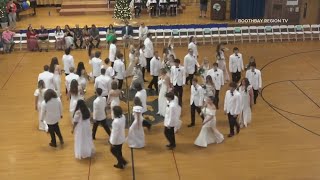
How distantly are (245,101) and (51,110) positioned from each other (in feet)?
17.1

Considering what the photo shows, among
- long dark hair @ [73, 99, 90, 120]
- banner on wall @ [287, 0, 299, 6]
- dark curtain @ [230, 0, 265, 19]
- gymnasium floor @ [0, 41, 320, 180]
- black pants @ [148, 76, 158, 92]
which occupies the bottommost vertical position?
gymnasium floor @ [0, 41, 320, 180]

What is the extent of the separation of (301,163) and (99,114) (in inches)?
204

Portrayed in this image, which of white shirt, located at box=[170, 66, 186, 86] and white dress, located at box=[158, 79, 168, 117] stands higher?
white shirt, located at box=[170, 66, 186, 86]

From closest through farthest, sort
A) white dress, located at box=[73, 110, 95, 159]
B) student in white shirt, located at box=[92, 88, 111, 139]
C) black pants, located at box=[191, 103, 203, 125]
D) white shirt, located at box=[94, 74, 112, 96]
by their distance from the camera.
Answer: white dress, located at box=[73, 110, 95, 159]
student in white shirt, located at box=[92, 88, 111, 139]
black pants, located at box=[191, 103, 203, 125]
white shirt, located at box=[94, 74, 112, 96]

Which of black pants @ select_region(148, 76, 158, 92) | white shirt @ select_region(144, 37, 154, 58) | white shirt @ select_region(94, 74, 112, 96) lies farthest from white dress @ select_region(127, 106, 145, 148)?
white shirt @ select_region(144, 37, 154, 58)

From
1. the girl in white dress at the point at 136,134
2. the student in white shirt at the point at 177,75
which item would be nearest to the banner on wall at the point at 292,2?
the student in white shirt at the point at 177,75

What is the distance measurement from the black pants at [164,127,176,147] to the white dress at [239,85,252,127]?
2.13 m

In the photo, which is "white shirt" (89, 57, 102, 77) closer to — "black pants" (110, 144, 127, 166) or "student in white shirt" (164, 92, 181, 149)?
"student in white shirt" (164, 92, 181, 149)

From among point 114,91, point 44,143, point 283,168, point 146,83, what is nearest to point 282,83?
point 146,83

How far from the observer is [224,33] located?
72.2ft

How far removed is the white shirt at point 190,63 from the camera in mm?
14180

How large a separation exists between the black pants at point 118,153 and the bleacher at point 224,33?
1155cm

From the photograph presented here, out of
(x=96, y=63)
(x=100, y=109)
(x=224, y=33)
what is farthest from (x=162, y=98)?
(x=224, y=33)

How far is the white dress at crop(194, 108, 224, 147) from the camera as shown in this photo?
11.1 m
